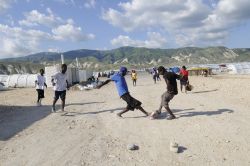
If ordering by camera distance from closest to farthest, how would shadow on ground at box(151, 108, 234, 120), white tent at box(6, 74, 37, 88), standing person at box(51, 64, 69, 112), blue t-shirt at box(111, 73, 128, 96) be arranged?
blue t-shirt at box(111, 73, 128, 96) → shadow on ground at box(151, 108, 234, 120) → standing person at box(51, 64, 69, 112) → white tent at box(6, 74, 37, 88)

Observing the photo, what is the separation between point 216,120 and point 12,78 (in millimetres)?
49909

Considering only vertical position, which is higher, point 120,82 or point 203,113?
point 120,82

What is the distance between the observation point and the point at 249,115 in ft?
41.1

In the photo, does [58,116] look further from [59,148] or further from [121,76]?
[59,148]

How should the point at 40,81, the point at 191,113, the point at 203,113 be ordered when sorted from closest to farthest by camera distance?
the point at 203,113 < the point at 191,113 < the point at 40,81

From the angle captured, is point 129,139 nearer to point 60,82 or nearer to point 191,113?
point 191,113

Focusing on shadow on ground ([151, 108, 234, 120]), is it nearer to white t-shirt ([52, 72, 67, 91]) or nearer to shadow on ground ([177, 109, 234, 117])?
shadow on ground ([177, 109, 234, 117])

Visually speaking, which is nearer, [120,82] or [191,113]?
[120,82]

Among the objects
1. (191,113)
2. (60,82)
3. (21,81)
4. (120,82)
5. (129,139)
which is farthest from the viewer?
(21,81)

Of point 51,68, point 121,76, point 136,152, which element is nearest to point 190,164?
point 136,152

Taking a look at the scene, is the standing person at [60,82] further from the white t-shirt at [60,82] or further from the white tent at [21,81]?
the white tent at [21,81]

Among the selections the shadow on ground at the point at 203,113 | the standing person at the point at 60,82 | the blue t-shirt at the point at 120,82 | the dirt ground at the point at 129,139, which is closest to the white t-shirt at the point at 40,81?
the standing person at the point at 60,82

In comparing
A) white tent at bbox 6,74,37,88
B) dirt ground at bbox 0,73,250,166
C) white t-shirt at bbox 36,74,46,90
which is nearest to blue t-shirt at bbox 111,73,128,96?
dirt ground at bbox 0,73,250,166

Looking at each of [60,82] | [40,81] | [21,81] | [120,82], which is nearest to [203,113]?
[120,82]
